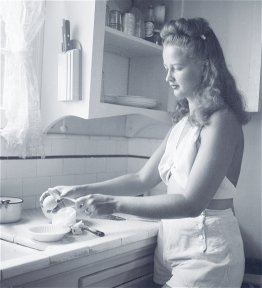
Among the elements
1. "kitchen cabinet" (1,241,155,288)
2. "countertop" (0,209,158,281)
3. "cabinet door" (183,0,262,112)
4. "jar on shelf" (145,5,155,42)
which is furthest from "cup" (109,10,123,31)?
"kitchen cabinet" (1,241,155,288)

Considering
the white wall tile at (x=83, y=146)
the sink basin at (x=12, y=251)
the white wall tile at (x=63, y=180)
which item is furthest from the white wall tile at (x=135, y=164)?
the sink basin at (x=12, y=251)

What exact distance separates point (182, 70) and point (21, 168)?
2.79 feet

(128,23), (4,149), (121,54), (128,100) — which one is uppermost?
(128,23)

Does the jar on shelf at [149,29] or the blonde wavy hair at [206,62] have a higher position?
the jar on shelf at [149,29]

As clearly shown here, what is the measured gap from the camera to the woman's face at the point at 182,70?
138cm

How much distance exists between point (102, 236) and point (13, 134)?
591 mm

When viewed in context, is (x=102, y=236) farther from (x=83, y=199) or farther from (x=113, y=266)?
(x=83, y=199)

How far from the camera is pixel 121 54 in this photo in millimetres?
2125

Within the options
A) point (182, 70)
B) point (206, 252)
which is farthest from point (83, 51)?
point (206, 252)

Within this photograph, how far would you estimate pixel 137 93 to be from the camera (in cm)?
218

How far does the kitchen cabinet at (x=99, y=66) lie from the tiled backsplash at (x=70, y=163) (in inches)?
6.9

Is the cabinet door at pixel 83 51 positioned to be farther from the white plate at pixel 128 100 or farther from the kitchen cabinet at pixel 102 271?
the kitchen cabinet at pixel 102 271

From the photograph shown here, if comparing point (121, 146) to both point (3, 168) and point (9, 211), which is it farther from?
point (9, 211)

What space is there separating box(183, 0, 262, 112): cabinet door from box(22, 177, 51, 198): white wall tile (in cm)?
100
